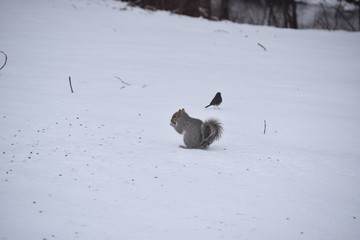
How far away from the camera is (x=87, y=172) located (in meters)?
4.48

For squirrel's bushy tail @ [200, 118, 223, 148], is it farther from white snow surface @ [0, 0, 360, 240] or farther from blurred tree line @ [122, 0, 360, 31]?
blurred tree line @ [122, 0, 360, 31]

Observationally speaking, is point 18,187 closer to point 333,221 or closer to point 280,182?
point 280,182

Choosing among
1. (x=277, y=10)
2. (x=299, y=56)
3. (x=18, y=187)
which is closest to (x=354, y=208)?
(x=18, y=187)

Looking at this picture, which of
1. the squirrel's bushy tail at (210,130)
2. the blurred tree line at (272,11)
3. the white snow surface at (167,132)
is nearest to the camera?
the white snow surface at (167,132)

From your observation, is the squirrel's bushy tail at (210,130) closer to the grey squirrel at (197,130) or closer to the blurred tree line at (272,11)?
the grey squirrel at (197,130)

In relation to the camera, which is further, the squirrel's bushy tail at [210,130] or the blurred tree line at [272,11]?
the blurred tree line at [272,11]

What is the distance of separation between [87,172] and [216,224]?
178 cm

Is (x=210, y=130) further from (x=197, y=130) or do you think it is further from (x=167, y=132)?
(x=167, y=132)

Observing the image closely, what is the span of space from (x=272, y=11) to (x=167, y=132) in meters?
12.6

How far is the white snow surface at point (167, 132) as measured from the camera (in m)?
3.66

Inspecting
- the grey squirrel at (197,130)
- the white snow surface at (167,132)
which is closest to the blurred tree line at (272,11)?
the white snow surface at (167,132)

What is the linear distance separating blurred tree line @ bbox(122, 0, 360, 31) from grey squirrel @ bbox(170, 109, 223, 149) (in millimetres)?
12707

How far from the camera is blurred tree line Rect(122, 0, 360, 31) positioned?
17047 millimetres

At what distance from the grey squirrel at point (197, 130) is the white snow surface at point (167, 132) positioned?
217 millimetres
